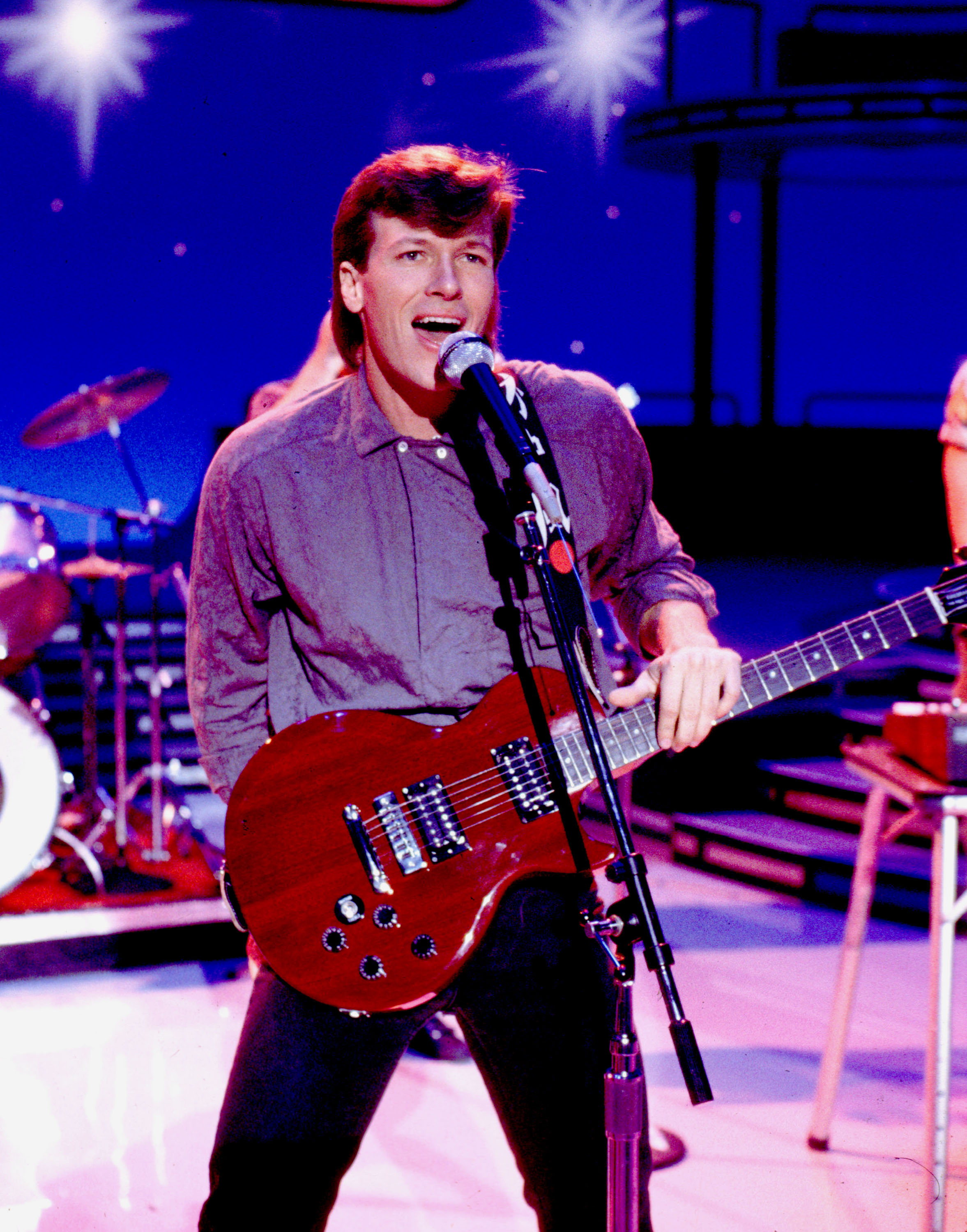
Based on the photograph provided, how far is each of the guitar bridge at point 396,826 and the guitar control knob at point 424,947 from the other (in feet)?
0.35

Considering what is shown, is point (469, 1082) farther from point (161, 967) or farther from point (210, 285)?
point (210, 285)

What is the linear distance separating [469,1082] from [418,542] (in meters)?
2.21

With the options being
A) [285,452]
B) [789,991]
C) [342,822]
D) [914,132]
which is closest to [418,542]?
[285,452]

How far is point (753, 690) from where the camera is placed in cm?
165

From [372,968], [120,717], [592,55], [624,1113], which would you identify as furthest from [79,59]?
[624,1113]

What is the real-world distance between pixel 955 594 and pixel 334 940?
102cm

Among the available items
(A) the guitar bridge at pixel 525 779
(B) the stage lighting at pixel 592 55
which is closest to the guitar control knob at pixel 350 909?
(A) the guitar bridge at pixel 525 779

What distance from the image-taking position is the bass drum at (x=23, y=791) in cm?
432

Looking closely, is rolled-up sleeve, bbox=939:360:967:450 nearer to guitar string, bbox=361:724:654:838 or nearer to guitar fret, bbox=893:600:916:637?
guitar fret, bbox=893:600:916:637

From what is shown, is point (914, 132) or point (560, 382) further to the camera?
point (914, 132)

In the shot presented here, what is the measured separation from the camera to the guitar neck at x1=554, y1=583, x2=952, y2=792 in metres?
1.64

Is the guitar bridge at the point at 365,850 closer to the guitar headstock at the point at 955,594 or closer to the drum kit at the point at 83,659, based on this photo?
the guitar headstock at the point at 955,594

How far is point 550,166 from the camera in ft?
22.1

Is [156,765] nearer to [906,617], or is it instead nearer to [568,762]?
[568,762]
